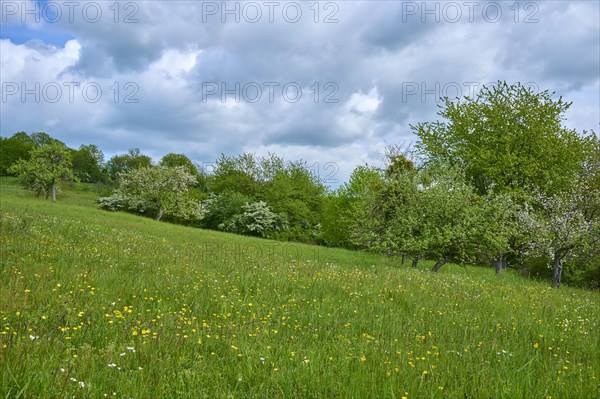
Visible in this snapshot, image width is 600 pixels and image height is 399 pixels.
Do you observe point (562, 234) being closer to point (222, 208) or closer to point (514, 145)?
point (514, 145)

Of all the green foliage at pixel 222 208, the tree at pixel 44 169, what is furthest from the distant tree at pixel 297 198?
the tree at pixel 44 169

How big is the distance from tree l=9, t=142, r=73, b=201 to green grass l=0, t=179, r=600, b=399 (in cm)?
4633

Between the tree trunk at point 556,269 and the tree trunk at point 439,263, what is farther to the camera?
the tree trunk at point 439,263

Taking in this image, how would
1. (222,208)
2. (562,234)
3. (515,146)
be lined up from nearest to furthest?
1. (562,234)
2. (515,146)
3. (222,208)

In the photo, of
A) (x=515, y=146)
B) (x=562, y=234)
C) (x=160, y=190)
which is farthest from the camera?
(x=160, y=190)

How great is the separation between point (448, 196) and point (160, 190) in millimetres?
46115

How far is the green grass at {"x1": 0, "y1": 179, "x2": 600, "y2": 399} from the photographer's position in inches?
158

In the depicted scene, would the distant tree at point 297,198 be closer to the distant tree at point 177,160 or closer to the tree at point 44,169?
the tree at point 44,169

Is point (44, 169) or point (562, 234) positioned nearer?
point (562, 234)

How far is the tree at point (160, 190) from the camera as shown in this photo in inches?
2183

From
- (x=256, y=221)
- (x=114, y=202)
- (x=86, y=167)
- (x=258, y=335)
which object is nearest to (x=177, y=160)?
(x=86, y=167)

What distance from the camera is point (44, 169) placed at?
1978 inches

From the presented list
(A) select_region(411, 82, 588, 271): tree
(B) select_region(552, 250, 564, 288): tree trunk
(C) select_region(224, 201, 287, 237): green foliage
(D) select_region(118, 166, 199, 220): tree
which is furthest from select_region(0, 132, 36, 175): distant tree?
(B) select_region(552, 250, 564, 288): tree trunk

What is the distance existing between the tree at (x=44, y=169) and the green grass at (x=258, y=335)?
4633 centimetres
